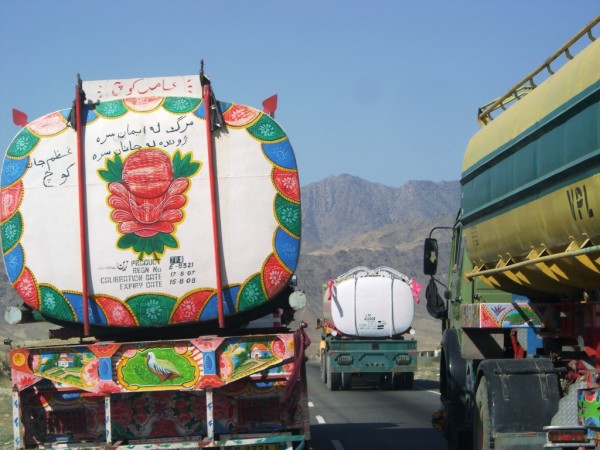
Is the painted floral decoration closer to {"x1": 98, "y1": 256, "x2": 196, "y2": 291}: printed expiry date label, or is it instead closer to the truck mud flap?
{"x1": 98, "y1": 256, "x2": 196, "y2": 291}: printed expiry date label

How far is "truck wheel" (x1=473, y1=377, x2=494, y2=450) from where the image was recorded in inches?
374

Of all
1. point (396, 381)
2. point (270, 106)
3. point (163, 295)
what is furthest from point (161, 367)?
point (396, 381)

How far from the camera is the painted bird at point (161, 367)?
30.1ft

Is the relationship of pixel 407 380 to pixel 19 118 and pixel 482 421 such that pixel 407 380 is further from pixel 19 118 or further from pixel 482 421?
pixel 19 118

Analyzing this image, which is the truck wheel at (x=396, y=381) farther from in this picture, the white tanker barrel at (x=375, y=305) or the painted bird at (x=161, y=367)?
the painted bird at (x=161, y=367)

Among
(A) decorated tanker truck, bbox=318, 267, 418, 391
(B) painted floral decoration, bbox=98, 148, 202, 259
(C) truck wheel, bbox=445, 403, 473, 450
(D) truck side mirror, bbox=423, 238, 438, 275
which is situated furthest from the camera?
(A) decorated tanker truck, bbox=318, 267, 418, 391

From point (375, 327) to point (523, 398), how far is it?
17233 millimetres

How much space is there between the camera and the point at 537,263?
8352mm

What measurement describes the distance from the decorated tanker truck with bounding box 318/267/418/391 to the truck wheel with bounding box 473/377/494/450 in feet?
51.0

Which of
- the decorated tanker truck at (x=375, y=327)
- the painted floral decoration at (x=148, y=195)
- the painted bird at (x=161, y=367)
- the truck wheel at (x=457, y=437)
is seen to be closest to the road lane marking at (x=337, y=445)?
the truck wheel at (x=457, y=437)

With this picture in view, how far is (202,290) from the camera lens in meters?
9.39

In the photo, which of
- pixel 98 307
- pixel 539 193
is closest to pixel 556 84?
pixel 539 193

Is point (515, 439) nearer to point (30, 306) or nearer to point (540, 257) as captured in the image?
point (540, 257)

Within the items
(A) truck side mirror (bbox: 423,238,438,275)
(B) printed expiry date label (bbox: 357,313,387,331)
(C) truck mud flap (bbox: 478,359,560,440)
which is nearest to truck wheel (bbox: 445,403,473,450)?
(A) truck side mirror (bbox: 423,238,438,275)
